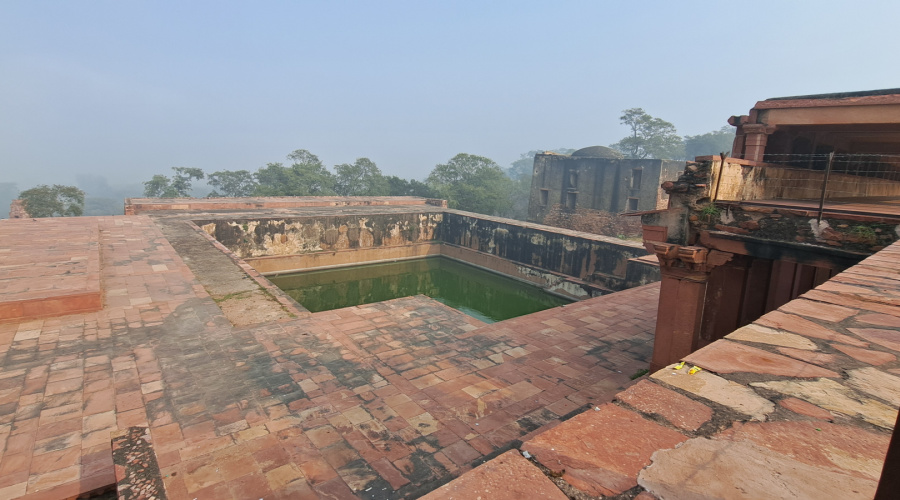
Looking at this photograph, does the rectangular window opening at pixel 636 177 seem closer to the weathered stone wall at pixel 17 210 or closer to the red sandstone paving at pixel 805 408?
the red sandstone paving at pixel 805 408

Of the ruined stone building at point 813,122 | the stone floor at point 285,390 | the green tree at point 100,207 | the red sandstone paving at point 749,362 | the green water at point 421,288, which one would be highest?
the ruined stone building at point 813,122

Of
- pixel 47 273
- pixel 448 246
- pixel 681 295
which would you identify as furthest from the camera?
pixel 448 246

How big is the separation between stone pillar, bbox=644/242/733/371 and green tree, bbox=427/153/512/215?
21.3m

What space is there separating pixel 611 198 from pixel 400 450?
1902 centimetres

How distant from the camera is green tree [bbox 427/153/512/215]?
26.2m

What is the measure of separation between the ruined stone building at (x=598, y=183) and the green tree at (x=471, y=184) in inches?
138

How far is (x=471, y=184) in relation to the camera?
28.0 m

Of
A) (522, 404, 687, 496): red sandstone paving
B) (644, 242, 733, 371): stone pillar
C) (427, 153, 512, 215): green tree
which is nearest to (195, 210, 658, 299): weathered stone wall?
(644, 242, 733, 371): stone pillar

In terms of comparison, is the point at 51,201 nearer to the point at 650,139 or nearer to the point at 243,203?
the point at 243,203

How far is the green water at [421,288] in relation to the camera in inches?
468

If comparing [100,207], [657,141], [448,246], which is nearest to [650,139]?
[657,141]

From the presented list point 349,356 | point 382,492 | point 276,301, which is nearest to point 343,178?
point 276,301

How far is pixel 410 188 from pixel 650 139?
26.4 meters

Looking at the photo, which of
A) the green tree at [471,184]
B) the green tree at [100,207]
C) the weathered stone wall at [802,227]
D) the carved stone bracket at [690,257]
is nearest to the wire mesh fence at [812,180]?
the weathered stone wall at [802,227]
